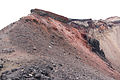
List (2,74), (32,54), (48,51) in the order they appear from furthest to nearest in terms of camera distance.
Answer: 1. (48,51)
2. (32,54)
3. (2,74)

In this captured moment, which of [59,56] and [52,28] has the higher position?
[52,28]

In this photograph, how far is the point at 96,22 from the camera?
44031 mm

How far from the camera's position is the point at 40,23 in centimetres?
2439

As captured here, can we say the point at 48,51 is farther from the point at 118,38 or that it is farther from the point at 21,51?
the point at 118,38

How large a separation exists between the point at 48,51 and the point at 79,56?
5.07 m

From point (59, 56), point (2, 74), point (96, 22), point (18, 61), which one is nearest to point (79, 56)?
point (59, 56)

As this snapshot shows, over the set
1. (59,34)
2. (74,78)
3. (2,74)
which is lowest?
(74,78)

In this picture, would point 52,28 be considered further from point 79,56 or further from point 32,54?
point 32,54

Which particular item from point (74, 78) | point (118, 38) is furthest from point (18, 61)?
point (118, 38)

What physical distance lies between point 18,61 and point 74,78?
4.52m

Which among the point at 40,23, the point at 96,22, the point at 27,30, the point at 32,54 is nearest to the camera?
the point at 32,54

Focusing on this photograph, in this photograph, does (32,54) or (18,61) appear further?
(32,54)

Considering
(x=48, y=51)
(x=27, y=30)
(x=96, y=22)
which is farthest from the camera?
(x=96, y=22)

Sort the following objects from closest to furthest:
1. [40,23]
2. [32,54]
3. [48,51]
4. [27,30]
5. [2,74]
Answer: [2,74] → [32,54] → [48,51] → [27,30] → [40,23]
